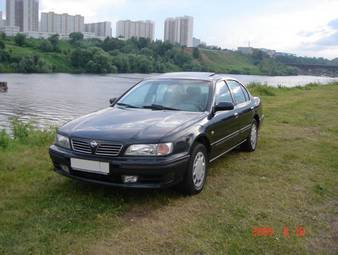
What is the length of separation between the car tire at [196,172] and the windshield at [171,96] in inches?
27.7

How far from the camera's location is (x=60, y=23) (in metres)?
177

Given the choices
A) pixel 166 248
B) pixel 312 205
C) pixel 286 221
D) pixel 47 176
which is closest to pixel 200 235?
pixel 166 248

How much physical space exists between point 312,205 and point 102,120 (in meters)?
2.66

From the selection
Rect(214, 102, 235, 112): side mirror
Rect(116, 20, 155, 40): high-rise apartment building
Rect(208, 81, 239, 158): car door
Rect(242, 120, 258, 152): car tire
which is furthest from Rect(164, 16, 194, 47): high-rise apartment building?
Rect(214, 102, 235, 112): side mirror

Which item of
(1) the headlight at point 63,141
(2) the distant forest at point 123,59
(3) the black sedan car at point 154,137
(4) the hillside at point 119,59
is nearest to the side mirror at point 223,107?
(3) the black sedan car at point 154,137

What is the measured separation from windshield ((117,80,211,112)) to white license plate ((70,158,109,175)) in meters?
1.40

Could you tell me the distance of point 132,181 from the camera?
4660mm

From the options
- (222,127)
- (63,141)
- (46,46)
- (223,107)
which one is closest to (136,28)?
(46,46)

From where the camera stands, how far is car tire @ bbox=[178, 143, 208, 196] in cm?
502

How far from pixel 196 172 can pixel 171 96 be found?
1301 millimetres

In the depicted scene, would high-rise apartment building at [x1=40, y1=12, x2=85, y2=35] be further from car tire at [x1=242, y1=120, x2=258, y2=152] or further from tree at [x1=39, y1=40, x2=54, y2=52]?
car tire at [x1=242, y1=120, x2=258, y2=152]

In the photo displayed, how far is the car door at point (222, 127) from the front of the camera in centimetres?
573

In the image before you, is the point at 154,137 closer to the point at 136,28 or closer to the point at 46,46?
the point at 46,46

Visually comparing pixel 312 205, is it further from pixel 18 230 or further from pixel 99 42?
pixel 99 42
